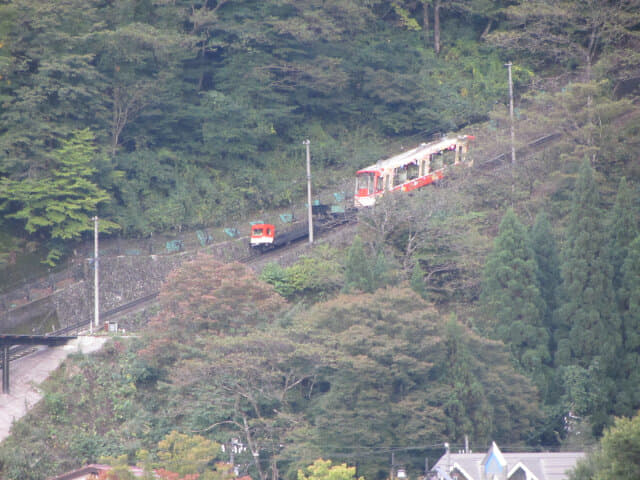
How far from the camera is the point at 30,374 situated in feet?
118

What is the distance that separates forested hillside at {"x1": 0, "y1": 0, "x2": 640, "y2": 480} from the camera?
1252 inches

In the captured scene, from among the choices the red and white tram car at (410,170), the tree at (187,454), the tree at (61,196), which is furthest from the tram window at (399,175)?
the tree at (187,454)

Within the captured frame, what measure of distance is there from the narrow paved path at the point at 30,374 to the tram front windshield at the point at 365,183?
1278 cm

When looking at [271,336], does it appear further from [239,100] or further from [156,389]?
[239,100]

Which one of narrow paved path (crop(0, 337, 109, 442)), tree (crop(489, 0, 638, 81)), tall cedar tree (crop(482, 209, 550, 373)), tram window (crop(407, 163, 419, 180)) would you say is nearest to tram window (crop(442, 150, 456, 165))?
tram window (crop(407, 163, 419, 180))

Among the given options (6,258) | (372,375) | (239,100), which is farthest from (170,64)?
(372,375)

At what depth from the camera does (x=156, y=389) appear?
3500cm

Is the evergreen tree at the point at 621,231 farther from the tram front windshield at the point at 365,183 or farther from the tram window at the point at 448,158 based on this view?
the tram front windshield at the point at 365,183

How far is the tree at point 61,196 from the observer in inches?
1609

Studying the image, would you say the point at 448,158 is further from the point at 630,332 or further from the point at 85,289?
the point at 85,289

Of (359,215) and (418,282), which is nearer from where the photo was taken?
(418,282)

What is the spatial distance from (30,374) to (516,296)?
17.4m

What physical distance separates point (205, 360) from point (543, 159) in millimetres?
18223

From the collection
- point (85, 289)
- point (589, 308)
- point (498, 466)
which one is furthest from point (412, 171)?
point (498, 466)
